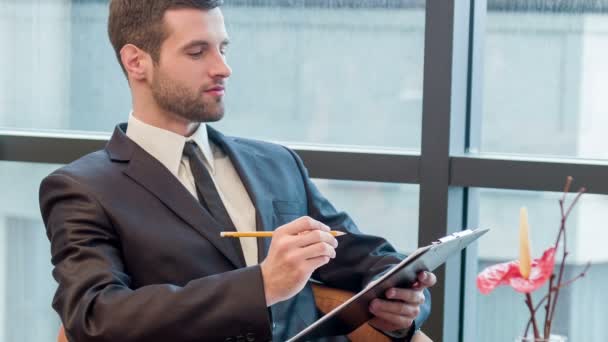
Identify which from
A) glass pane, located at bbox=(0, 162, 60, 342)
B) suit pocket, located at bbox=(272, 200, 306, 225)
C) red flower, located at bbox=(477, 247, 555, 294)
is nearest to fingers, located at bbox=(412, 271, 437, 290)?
suit pocket, located at bbox=(272, 200, 306, 225)

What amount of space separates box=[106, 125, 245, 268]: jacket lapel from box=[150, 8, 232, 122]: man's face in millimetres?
145

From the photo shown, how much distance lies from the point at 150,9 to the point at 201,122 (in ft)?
0.94

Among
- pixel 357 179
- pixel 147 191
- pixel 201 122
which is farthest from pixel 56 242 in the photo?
pixel 357 179

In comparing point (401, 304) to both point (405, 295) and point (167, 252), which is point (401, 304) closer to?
point (405, 295)

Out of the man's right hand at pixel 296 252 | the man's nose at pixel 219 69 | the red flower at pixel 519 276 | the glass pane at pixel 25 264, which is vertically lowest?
the glass pane at pixel 25 264

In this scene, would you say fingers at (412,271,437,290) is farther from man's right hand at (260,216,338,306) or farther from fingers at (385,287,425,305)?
man's right hand at (260,216,338,306)

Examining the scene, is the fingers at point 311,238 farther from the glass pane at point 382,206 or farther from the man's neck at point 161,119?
the glass pane at point 382,206

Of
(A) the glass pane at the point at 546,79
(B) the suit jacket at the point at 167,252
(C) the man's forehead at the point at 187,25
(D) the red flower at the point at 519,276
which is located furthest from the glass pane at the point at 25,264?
(D) the red flower at the point at 519,276

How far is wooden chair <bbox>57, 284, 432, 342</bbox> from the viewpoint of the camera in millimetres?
2256

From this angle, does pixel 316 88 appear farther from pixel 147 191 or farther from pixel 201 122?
Result: pixel 147 191

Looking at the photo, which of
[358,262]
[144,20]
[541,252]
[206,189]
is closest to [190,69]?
Answer: [144,20]

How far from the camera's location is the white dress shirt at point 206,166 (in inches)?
91.2

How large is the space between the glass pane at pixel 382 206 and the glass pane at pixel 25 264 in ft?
3.35

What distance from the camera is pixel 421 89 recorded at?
9.92 ft
